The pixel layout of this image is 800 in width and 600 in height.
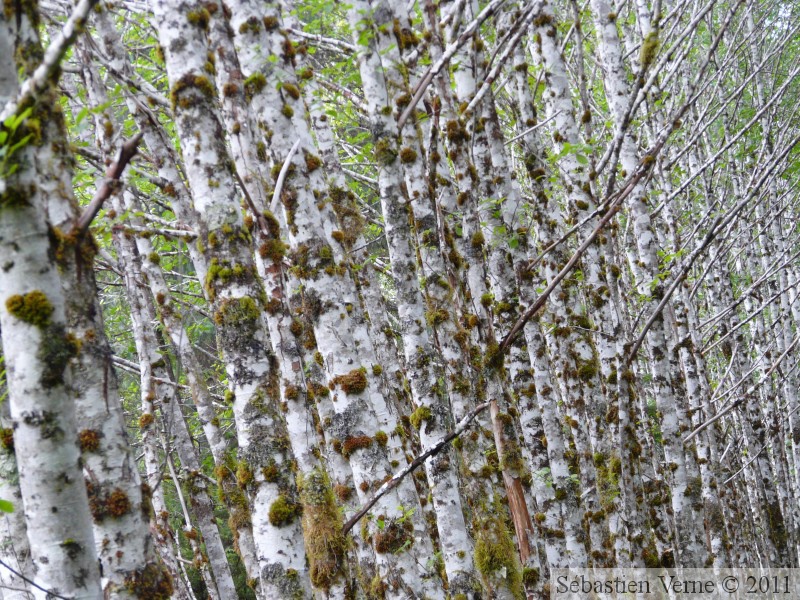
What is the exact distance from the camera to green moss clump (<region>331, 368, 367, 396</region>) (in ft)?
16.6

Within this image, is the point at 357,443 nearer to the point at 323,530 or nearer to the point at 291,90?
the point at 323,530

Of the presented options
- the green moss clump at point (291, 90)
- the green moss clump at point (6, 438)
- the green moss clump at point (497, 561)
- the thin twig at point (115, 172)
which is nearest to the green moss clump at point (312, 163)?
the green moss clump at point (291, 90)

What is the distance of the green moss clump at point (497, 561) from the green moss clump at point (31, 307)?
4.31 metres

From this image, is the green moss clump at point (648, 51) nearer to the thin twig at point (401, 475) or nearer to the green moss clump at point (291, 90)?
the thin twig at point (401, 475)

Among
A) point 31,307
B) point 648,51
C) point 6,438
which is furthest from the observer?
point 648,51

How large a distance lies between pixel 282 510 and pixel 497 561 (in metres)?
2.40

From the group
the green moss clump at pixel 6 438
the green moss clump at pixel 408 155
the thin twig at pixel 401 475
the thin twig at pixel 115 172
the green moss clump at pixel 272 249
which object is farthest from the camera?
the green moss clump at pixel 408 155

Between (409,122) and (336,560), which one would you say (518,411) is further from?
(409,122)

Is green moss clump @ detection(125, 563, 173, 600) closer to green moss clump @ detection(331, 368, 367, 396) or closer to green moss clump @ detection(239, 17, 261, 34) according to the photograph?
green moss clump @ detection(331, 368, 367, 396)

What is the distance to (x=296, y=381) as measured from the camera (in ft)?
18.6

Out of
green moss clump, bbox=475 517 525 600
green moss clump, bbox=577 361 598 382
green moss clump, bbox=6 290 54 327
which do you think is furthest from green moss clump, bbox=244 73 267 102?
green moss clump, bbox=577 361 598 382

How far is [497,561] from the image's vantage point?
5762 mm

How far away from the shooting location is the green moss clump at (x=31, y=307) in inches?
95.8

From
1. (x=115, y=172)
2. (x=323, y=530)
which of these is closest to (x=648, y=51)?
(x=115, y=172)
